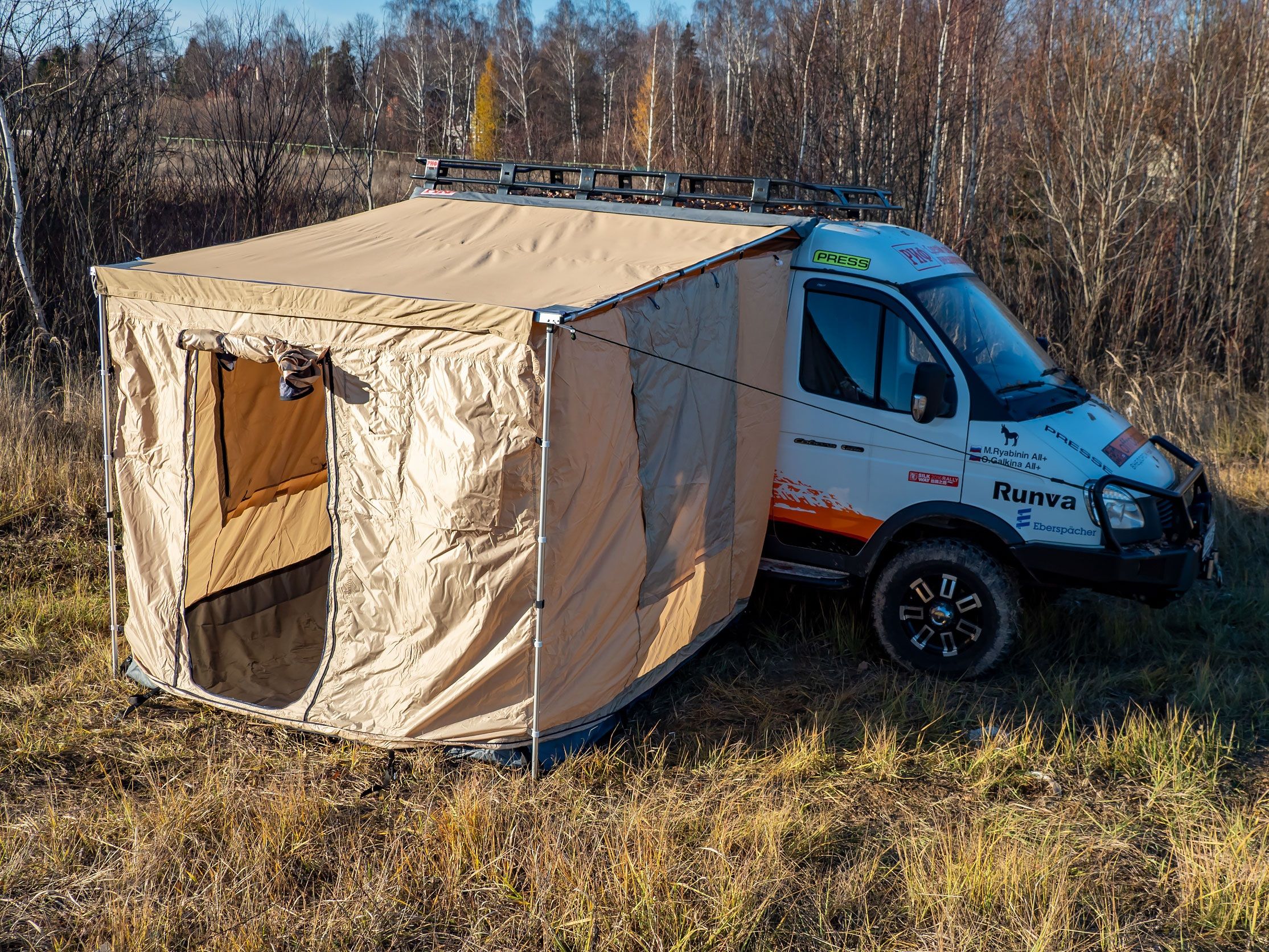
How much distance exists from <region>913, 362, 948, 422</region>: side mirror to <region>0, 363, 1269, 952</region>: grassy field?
1.46m

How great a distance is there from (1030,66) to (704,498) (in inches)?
401

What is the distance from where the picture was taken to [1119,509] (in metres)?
5.27

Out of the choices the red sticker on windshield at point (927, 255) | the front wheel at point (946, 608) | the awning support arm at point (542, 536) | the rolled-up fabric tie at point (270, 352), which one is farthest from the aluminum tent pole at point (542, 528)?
the red sticker on windshield at point (927, 255)

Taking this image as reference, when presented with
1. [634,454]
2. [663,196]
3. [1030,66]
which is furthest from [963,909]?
[1030,66]

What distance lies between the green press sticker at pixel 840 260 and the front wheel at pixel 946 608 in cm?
158

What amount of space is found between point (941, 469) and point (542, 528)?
2418 mm

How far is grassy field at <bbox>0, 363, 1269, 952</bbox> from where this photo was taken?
3.67 metres

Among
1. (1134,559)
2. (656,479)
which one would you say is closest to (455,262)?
(656,479)

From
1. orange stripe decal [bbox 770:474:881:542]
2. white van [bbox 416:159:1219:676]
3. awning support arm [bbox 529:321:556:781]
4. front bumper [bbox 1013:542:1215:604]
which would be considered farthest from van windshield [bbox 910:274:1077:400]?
awning support arm [bbox 529:321:556:781]

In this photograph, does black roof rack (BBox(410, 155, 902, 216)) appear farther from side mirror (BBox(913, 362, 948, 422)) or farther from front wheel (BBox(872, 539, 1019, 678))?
front wheel (BBox(872, 539, 1019, 678))

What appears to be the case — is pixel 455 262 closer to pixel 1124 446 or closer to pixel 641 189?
pixel 641 189

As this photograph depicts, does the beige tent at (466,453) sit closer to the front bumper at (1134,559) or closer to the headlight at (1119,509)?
the front bumper at (1134,559)

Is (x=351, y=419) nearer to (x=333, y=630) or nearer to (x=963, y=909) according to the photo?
(x=333, y=630)

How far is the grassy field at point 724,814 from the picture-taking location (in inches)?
144
